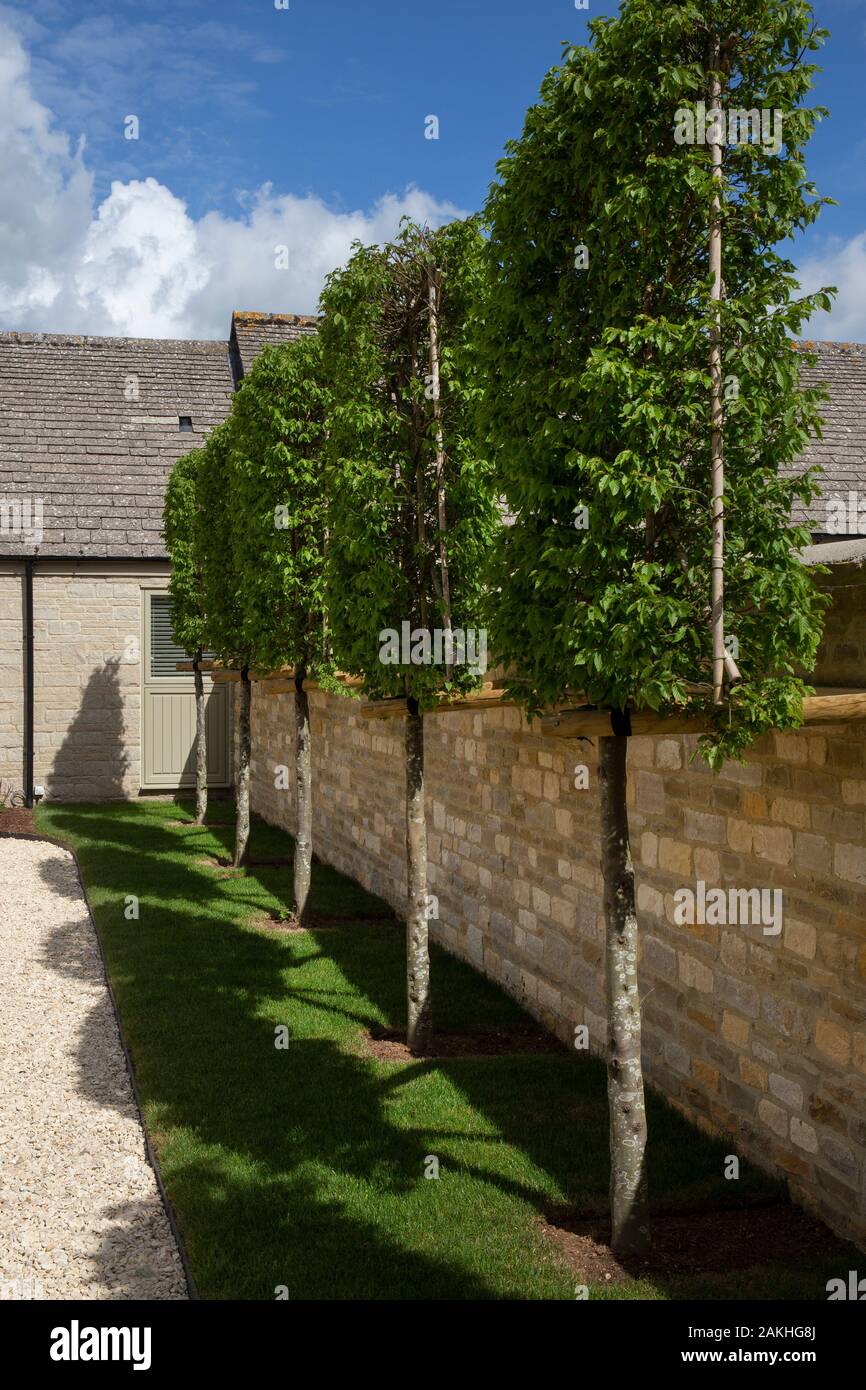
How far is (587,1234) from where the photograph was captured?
5.81m

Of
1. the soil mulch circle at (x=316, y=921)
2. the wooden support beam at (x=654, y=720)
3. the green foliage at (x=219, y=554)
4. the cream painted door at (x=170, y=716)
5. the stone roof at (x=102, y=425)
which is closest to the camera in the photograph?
the wooden support beam at (x=654, y=720)

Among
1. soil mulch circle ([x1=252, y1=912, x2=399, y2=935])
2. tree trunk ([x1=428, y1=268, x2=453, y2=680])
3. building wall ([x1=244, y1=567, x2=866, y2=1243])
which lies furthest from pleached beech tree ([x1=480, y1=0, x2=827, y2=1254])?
soil mulch circle ([x1=252, y1=912, x2=399, y2=935])

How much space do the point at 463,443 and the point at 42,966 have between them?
6.24m

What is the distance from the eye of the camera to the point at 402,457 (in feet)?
28.4

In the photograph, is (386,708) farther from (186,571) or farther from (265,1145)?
(186,571)

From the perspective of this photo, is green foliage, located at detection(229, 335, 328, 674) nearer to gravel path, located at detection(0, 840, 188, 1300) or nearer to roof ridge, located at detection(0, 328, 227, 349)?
gravel path, located at detection(0, 840, 188, 1300)

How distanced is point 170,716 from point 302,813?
10705 mm

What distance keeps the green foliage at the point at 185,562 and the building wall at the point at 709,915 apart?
27.6 ft

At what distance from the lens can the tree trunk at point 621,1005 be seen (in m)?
5.59

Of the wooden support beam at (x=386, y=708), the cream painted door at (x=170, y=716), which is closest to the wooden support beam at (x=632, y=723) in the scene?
the wooden support beam at (x=386, y=708)

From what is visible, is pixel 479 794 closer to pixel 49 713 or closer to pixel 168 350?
pixel 49 713

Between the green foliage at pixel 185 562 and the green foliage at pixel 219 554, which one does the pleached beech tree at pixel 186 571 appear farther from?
the green foliage at pixel 219 554

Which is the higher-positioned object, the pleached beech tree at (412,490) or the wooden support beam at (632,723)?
the pleached beech tree at (412,490)
